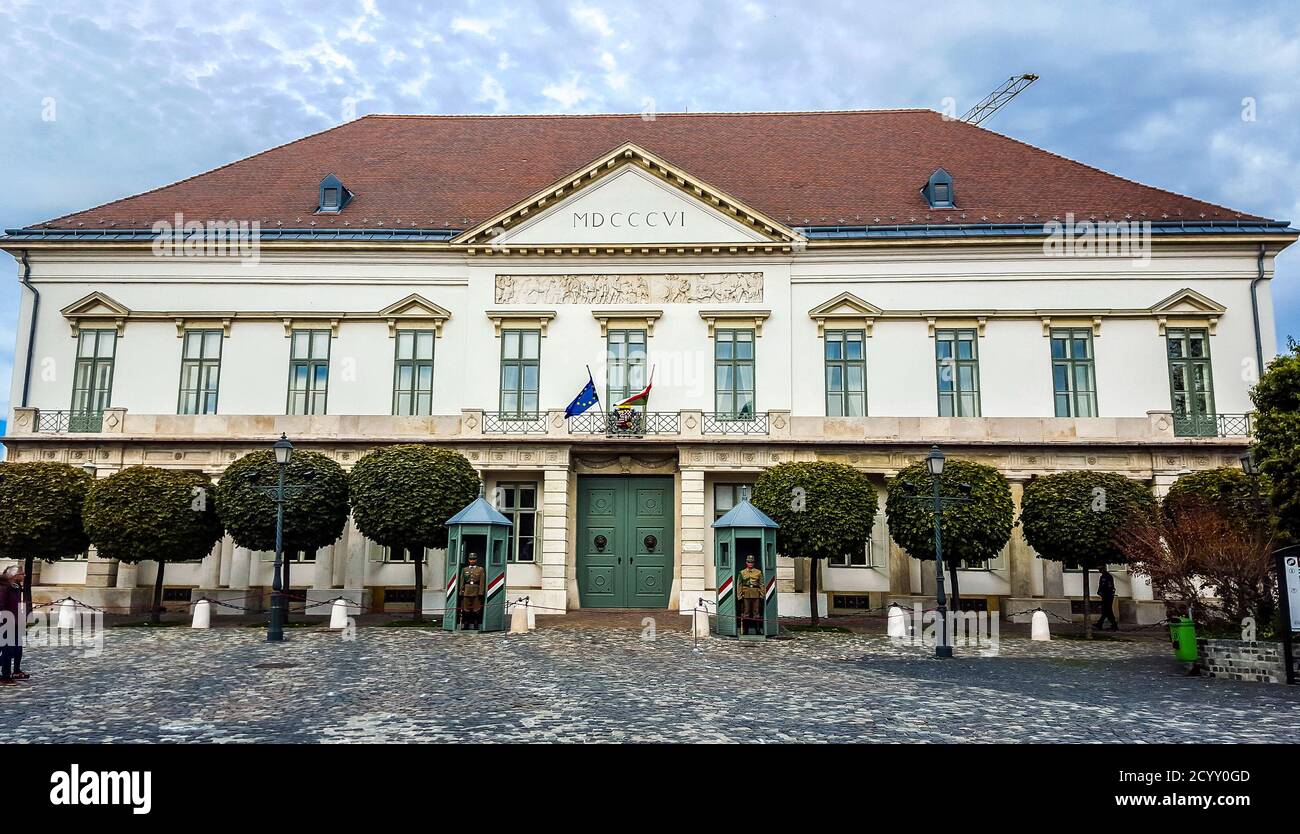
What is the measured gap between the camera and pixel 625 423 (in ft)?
85.5

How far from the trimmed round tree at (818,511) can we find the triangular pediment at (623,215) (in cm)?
864

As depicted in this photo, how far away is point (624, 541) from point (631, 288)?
7.84 metres

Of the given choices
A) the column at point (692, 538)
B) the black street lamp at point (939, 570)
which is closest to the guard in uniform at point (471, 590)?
the column at point (692, 538)

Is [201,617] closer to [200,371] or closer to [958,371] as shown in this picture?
[200,371]

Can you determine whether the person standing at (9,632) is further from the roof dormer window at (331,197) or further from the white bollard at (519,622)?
the roof dormer window at (331,197)

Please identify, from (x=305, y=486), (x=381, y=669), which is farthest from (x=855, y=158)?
(x=381, y=669)

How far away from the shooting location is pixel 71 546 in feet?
74.0

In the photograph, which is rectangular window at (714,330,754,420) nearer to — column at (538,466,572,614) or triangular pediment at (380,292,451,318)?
column at (538,466,572,614)

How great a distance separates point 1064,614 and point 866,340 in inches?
380

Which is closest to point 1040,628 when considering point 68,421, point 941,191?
point 941,191

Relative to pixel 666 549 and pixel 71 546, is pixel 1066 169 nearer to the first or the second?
pixel 666 549

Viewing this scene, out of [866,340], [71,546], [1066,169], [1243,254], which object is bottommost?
[71,546]

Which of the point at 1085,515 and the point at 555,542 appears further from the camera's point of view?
the point at 555,542

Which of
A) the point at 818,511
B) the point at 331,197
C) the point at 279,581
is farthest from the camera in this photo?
the point at 331,197
